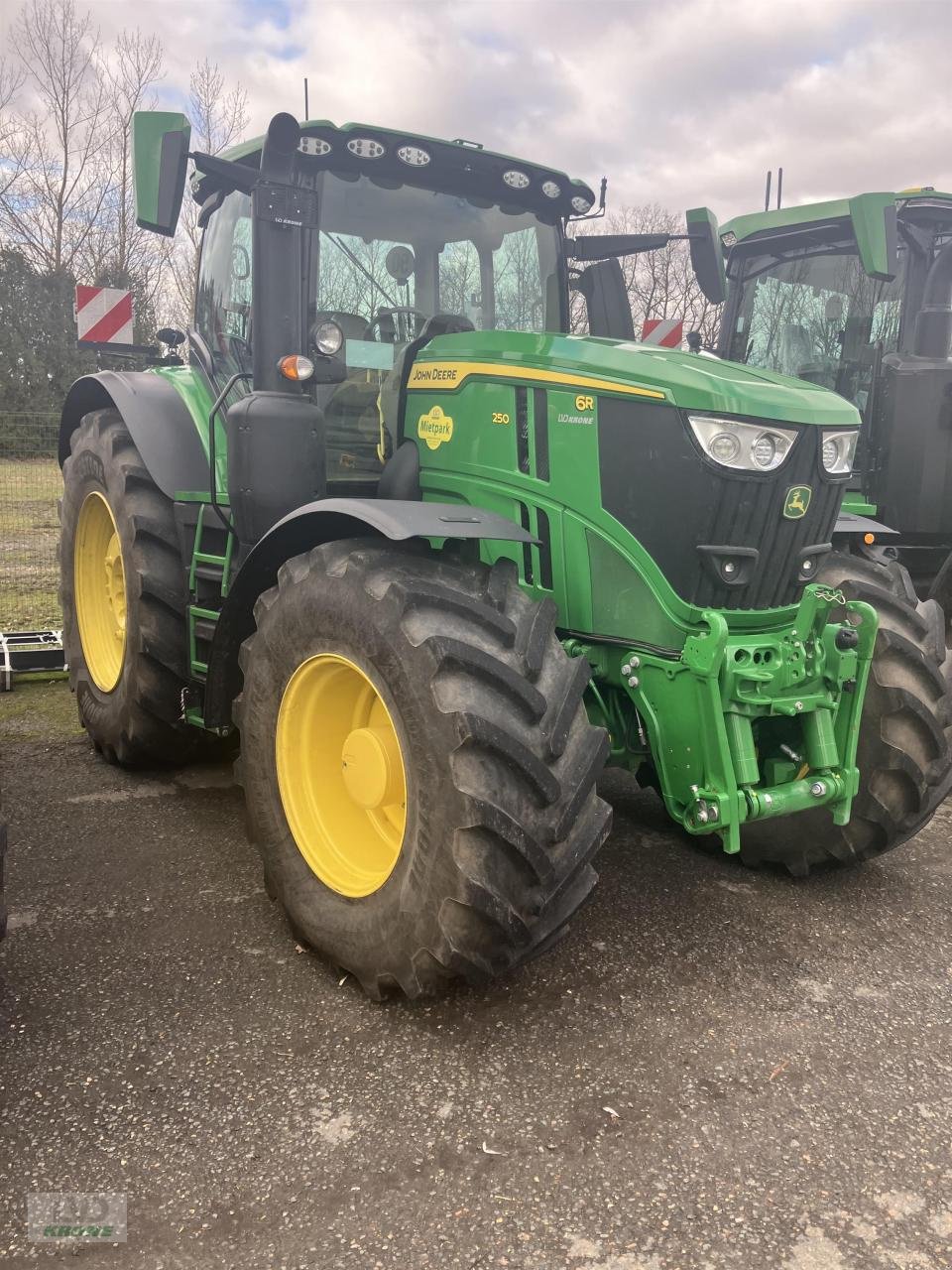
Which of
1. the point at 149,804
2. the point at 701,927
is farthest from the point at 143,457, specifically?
the point at 701,927

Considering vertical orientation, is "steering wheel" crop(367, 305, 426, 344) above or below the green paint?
below

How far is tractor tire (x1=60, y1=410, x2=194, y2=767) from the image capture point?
4.12 meters

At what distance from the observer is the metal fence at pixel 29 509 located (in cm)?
865

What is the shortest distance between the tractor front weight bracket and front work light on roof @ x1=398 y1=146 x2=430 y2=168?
190 cm

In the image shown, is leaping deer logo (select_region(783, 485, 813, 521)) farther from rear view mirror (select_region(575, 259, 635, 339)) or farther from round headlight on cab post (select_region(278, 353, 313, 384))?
round headlight on cab post (select_region(278, 353, 313, 384))

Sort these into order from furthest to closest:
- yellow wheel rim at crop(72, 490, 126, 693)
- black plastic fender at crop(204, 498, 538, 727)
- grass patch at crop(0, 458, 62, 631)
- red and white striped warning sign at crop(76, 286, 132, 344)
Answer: grass patch at crop(0, 458, 62, 631) → red and white striped warning sign at crop(76, 286, 132, 344) → yellow wheel rim at crop(72, 490, 126, 693) → black plastic fender at crop(204, 498, 538, 727)

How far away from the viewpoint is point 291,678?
3008mm

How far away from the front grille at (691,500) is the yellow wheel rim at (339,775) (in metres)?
0.95

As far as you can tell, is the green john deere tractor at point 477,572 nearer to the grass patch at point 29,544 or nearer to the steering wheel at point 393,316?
the steering wheel at point 393,316

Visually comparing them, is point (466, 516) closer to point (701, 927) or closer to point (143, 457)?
point (701, 927)

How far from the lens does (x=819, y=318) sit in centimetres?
660

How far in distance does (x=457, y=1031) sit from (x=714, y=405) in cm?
185

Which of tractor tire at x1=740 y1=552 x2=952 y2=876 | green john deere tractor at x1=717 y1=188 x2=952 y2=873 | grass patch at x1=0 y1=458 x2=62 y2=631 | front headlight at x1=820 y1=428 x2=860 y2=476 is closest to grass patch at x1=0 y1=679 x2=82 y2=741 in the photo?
grass patch at x1=0 y1=458 x2=62 y2=631

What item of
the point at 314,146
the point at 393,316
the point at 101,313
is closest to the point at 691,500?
the point at 393,316
